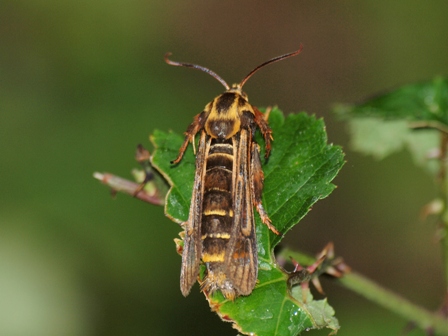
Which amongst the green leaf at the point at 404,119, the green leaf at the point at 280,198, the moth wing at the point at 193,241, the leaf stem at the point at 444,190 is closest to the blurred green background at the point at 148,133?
the green leaf at the point at 404,119

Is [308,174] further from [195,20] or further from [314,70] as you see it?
[195,20]

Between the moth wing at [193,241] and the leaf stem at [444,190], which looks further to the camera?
the leaf stem at [444,190]

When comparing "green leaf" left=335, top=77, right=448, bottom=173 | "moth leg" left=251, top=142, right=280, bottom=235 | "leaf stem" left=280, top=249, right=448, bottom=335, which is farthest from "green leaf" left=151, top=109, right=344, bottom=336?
"green leaf" left=335, top=77, right=448, bottom=173

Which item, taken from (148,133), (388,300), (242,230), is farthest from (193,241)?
(148,133)

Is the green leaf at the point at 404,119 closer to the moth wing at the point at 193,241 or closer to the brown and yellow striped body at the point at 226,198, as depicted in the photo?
the brown and yellow striped body at the point at 226,198

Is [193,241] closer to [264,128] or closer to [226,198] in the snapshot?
[226,198]

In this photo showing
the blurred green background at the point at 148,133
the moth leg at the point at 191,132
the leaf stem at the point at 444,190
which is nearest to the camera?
the moth leg at the point at 191,132

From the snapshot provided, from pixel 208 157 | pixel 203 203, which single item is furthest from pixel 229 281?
pixel 208 157
